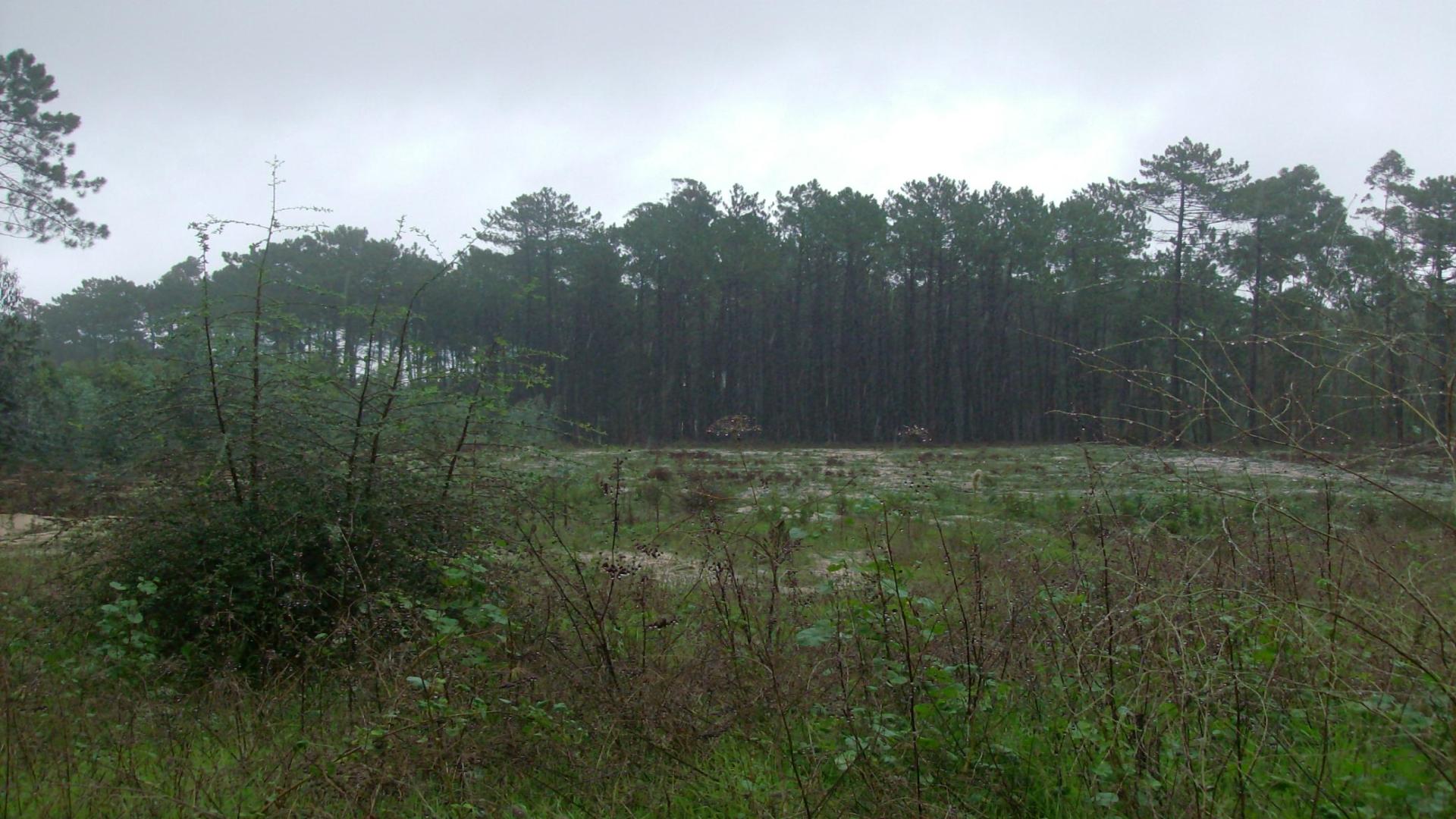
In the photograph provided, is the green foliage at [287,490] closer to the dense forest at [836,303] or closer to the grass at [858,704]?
the grass at [858,704]

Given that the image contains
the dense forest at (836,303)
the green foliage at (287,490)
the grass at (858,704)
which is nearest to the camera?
the grass at (858,704)

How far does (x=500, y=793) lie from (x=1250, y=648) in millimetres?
3025

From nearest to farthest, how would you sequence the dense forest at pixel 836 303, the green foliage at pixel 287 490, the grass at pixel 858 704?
the grass at pixel 858 704 < the green foliage at pixel 287 490 < the dense forest at pixel 836 303

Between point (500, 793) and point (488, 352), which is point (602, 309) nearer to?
point (488, 352)

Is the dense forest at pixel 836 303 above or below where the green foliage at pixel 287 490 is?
above

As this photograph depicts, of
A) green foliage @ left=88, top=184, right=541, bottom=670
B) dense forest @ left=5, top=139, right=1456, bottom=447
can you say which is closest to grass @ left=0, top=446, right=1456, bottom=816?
green foliage @ left=88, top=184, right=541, bottom=670

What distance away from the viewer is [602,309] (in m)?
48.5

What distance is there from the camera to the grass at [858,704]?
9.25 ft

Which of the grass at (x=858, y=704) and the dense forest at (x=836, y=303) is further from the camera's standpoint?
the dense forest at (x=836, y=303)

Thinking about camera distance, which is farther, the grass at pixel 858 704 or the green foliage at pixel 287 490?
the green foliage at pixel 287 490

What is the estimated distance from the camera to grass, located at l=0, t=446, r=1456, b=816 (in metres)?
2.82

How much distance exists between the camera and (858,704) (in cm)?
363

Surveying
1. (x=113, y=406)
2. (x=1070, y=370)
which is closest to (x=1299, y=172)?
(x=1070, y=370)

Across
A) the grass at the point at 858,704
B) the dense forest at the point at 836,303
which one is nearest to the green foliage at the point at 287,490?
the grass at the point at 858,704
